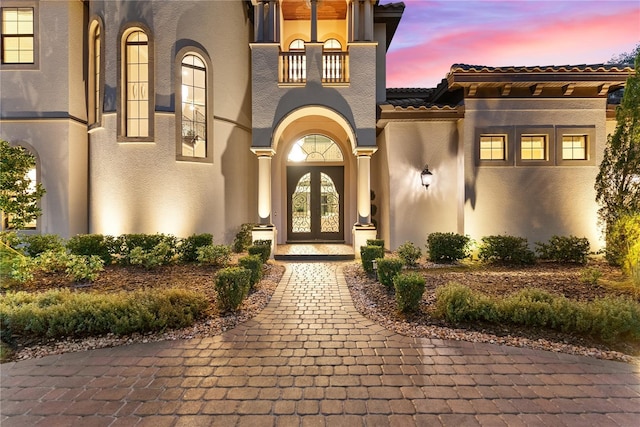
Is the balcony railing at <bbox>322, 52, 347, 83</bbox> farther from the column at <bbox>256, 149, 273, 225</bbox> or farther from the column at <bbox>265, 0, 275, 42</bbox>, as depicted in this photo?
the column at <bbox>256, 149, 273, 225</bbox>

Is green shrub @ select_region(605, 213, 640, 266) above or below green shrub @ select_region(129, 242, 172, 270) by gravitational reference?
above

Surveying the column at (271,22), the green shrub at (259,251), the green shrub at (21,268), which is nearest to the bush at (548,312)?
the green shrub at (259,251)

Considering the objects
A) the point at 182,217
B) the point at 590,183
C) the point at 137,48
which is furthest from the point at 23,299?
the point at 590,183

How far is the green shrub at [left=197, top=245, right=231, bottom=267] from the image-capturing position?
781 centimetres

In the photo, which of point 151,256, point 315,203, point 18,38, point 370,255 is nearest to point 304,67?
point 315,203

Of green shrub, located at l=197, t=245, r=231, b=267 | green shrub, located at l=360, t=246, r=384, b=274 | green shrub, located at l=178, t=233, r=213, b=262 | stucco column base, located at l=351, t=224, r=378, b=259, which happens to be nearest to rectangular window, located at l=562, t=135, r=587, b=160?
stucco column base, located at l=351, t=224, r=378, b=259

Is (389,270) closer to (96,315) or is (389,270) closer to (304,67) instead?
(96,315)

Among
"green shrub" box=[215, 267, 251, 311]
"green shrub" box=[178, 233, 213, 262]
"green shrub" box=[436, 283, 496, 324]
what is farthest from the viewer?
"green shrub" box=[178, 233, 213, 262]

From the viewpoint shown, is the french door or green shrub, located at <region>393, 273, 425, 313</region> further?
the french door

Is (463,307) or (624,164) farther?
(624,164)

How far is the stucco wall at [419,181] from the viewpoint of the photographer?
9.72 m

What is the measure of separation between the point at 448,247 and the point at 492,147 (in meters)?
3.68

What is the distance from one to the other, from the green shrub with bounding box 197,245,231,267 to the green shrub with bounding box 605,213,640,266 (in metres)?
9.39

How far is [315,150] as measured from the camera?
11891 mm
